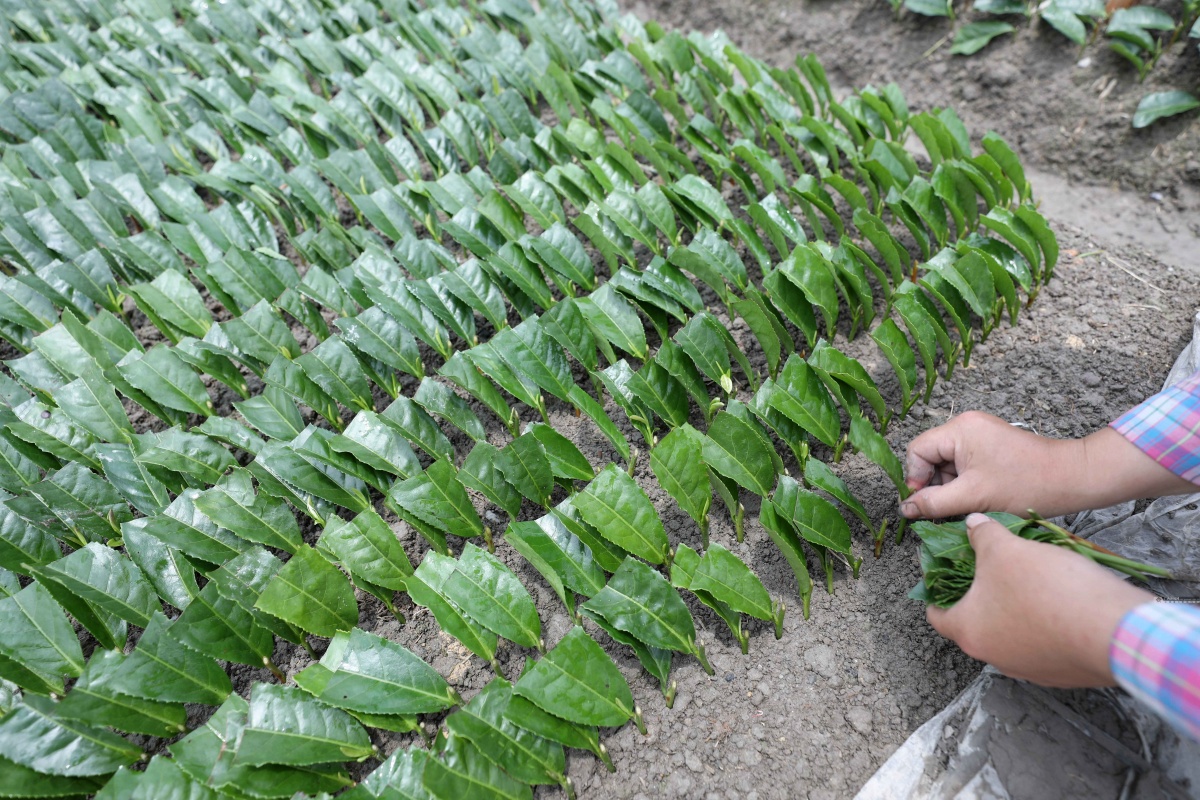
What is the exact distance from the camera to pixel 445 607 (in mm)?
1600

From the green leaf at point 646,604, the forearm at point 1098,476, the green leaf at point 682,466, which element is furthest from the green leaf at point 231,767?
the forearm at point 1098,476

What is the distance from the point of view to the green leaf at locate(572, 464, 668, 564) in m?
1.64

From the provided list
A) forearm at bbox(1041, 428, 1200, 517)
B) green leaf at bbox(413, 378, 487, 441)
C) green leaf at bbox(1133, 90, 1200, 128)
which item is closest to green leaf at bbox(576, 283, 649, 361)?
green leaf at bbox(413, 378, 487, 441)

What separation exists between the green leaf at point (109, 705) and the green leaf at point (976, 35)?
353 cm

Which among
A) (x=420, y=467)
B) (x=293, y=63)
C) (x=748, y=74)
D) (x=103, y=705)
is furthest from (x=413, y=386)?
(x=293, y=63)

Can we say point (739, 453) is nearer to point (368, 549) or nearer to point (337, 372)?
point (368, 549)

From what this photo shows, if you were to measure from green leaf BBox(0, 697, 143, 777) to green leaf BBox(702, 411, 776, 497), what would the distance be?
50.5 inches

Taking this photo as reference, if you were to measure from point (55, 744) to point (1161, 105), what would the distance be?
361cm

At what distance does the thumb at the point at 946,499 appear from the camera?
5.03ft

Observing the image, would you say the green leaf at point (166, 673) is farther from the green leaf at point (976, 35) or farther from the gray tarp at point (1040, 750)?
the green leaf at point (976, 35)

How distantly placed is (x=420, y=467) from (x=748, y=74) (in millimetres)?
1955

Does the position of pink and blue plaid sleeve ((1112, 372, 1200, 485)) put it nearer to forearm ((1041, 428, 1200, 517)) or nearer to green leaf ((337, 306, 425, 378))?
forearm ((1041, 428, 1200, 517))

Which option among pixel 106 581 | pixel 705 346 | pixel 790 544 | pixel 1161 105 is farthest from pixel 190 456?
pixel 1161 105

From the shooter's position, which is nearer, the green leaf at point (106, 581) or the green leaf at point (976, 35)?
the green leaf at point (106, 581)
